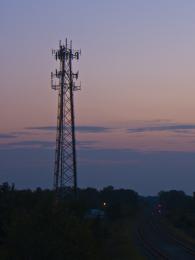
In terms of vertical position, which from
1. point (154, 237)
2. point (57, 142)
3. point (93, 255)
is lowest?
point (154, 237)

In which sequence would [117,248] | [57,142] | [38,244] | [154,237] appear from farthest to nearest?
[154,237] → [117,248] → [57,142] → [38,244]

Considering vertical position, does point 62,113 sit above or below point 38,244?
above

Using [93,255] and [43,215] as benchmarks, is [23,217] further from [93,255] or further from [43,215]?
[93,255]

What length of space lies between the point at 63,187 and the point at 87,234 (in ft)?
45.0

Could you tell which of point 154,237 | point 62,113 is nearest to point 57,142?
point 62,113

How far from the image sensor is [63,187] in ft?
124

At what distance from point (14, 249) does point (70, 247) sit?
1.76 metres

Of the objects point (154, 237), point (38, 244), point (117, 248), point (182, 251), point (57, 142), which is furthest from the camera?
point (154, 237)

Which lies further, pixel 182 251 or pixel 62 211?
pixel 182 251

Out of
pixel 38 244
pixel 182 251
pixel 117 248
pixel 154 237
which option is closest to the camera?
pixel 38 244

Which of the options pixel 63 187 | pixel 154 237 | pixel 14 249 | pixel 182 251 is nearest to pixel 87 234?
pixel 14 249

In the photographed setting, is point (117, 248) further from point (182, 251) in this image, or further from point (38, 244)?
point (38, 244)

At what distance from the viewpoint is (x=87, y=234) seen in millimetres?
24031

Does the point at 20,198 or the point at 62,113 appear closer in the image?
the point at 62,113
